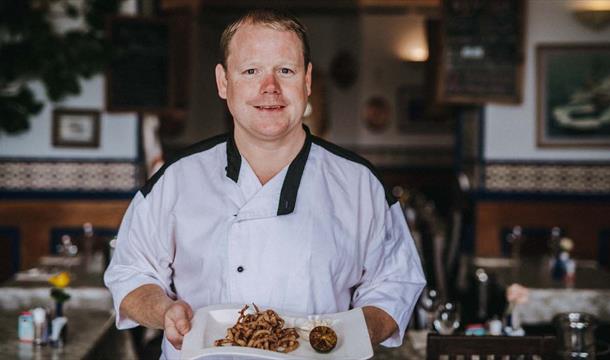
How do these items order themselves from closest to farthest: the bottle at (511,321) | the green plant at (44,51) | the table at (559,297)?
the bottle at (511,321)
the table at (559,297)
the green plant at (44,51)

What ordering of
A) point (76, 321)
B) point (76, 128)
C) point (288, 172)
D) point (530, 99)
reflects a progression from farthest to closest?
point (530, 99) < point (76, 128) < point (76, 321) < point (288, 172)

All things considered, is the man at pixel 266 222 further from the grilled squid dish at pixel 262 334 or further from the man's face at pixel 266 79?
the grilled squid dish at pixel 262 334

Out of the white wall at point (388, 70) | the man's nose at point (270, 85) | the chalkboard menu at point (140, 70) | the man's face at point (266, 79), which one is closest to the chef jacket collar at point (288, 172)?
the man's face at point (266, 79)

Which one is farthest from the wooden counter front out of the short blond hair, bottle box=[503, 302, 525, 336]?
the short blond hair

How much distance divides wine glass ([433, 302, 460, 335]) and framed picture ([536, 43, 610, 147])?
165 inches

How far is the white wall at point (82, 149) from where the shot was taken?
249 inches

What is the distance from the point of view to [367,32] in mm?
11453

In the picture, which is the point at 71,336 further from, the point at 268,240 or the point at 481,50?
the point at 481,50

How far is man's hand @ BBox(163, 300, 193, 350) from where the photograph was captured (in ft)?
5.21

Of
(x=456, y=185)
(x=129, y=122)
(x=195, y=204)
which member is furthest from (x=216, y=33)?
(x=195, y=204)

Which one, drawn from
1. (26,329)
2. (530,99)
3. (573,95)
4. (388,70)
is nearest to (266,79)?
(26,329)

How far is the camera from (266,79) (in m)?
1.71

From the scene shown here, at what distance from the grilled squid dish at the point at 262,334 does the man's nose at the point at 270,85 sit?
48 centimetres

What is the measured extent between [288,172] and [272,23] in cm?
36
